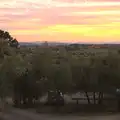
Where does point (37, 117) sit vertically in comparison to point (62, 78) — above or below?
below

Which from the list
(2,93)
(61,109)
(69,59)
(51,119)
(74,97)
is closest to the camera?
(2,93)

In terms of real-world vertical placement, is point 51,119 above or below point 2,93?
below

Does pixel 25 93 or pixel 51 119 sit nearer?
pixel 51 119

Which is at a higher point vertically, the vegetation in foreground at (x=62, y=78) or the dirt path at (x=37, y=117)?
the vegetation in foreground at (x=62, y=78)

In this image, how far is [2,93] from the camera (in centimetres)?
3127

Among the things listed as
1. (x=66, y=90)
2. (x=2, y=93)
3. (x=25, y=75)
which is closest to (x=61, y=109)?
(x=66, y=90)

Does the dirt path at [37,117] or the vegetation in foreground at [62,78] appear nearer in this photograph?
the dirt path at [37,117]

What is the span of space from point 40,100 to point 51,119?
8.82m

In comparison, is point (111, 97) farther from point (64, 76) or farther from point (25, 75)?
point (25, 75)

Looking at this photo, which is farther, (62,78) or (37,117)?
(62,78)

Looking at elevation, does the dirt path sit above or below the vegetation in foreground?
below

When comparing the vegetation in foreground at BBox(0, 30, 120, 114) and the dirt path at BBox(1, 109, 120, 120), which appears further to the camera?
the vegetation in foreground at BBox(0, 30, 120, 114)

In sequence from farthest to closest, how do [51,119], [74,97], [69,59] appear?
[74,97], [69,59], [51,119]

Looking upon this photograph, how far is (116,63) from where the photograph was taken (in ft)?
131
